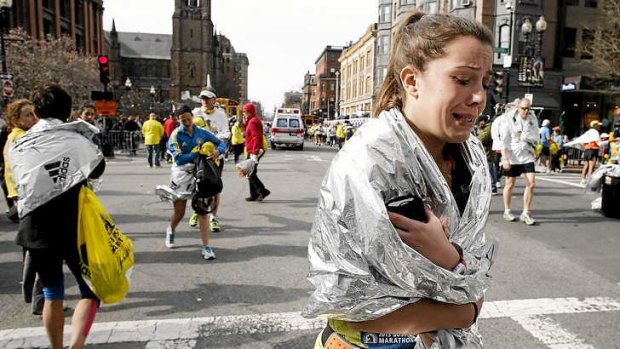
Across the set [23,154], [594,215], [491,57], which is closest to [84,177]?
[23,154]

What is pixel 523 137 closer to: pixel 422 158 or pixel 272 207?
pixel 272 207

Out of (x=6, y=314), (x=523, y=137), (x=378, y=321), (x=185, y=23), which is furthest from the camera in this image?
(x=185, y=23)

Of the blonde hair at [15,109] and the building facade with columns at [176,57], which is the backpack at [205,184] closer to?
the blonde hair at [15,109]

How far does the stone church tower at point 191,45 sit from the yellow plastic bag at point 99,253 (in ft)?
273

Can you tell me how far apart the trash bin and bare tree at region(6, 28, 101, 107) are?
24580 mm

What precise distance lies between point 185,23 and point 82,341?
289 feet

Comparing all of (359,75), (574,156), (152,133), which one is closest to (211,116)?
(152,133)

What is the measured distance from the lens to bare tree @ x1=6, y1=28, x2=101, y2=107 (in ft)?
83.2

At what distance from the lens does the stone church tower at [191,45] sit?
81.9 m

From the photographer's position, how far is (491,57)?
134 centimetres

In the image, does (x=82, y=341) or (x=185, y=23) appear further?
(x=185, y=23)

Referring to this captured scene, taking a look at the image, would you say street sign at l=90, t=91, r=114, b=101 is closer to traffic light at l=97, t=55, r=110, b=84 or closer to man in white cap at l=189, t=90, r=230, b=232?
traffic light at l=97, t=55, r=110, b=84

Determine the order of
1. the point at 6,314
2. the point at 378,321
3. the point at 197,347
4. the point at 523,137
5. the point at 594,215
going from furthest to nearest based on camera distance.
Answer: the point at 594,215, the point at 523,137, the point at 6,314, the point at 197,347, the point at 378,321

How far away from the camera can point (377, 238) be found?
1153mm
